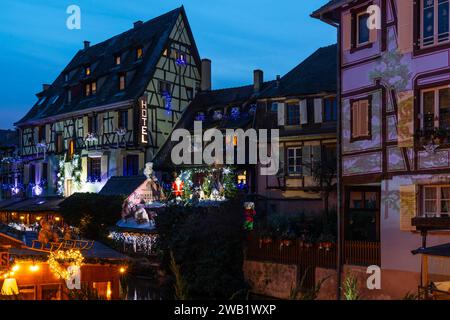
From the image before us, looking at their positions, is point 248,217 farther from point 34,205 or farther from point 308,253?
point 34,205

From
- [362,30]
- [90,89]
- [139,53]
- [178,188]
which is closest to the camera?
[362,30]

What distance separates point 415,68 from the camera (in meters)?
15.2

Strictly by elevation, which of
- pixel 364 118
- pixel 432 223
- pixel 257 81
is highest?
pixel 257 81

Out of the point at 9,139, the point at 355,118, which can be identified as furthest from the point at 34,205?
the point at 355,118

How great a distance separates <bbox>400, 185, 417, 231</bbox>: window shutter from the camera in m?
15.2

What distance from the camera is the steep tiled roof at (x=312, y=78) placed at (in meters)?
25.4

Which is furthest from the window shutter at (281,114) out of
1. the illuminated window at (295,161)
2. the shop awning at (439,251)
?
the shop awning at (439,251)

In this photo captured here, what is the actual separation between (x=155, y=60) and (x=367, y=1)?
62.2ft

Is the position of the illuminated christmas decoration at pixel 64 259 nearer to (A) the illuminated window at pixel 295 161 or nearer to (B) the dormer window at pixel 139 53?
(A) the illuminated window at pixel 295 161

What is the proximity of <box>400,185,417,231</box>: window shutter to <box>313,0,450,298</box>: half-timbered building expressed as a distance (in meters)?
0.03

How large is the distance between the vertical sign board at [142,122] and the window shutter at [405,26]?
18800 millimetres

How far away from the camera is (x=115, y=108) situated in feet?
111

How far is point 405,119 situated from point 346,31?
12.4 feet
